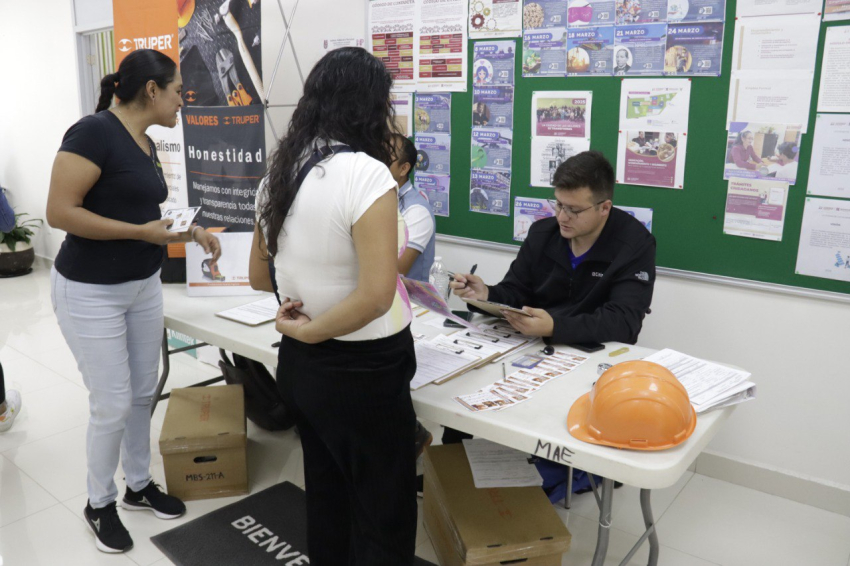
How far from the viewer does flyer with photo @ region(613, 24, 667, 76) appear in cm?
257

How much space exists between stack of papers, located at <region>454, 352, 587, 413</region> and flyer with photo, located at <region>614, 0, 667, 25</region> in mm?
1399

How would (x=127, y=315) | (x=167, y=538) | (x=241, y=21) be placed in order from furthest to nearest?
1. (x=241, y=21)
2. (x=167, y=538)
3. (x=127, y=315)

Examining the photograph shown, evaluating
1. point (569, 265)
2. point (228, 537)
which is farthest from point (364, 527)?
point (569, 265)

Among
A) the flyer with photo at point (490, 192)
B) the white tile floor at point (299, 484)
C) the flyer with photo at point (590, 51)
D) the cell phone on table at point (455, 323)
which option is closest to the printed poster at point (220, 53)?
the flyer with photo at point (490, 192)

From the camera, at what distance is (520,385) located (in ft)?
6.05

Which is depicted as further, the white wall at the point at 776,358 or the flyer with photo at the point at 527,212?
the flyer with photo at the point at 527,212

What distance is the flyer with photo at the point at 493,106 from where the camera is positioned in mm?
3020

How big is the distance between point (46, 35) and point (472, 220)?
4.69m

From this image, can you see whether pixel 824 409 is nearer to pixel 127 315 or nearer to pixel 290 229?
pixel 290 229

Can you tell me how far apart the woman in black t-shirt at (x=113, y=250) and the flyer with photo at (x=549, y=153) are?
1511 mm

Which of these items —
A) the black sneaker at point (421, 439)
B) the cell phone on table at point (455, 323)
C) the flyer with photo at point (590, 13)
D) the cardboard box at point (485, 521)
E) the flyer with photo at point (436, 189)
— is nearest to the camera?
the cardboard box at point (485, 521)

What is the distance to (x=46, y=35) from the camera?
5.77m

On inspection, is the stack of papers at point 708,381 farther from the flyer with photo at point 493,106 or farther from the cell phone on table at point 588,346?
the flyer with photo at point 493,106

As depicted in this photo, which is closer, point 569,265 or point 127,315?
point 127,315
